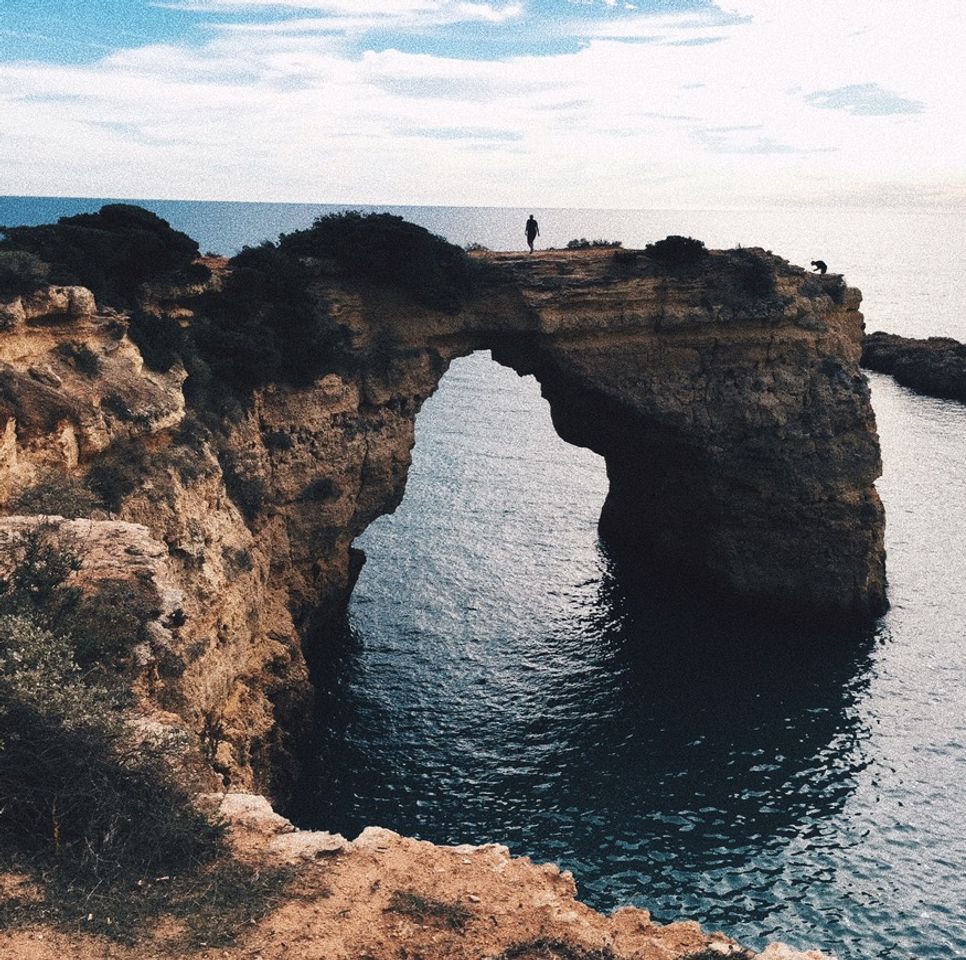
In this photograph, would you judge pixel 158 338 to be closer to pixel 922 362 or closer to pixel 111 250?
pixel 111 250

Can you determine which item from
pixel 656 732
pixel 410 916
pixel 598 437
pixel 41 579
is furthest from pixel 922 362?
pixel 410 916

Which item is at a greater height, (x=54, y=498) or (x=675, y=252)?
(x=675, y=252)

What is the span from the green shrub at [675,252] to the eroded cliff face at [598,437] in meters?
0.56

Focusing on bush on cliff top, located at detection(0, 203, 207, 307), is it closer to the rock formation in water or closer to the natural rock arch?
the rock formation in water

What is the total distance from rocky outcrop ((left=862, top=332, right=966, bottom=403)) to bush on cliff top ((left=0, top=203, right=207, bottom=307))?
66.0 m

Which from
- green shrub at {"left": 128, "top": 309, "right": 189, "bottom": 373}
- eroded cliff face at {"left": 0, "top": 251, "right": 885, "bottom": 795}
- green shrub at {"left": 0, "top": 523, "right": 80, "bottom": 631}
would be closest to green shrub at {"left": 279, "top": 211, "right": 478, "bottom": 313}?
eroded cliff face at {"left": 0, "top": 251, "right": 885, "bottom": 795}

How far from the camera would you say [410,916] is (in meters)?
10.4

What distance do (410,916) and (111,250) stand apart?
22563 millimetres

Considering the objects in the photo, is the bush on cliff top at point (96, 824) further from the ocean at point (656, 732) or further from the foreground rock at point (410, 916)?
the ocean at point (656, 732)

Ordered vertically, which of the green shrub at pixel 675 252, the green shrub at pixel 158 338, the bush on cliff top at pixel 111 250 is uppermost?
the green shrub at pixel 675 252

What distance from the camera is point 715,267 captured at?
36844 mm

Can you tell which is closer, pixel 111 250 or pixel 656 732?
pixel 111 250

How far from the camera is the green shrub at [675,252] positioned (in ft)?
119

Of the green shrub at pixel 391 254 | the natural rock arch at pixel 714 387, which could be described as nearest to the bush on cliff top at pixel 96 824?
the natural rock arch at pixel 714 387
